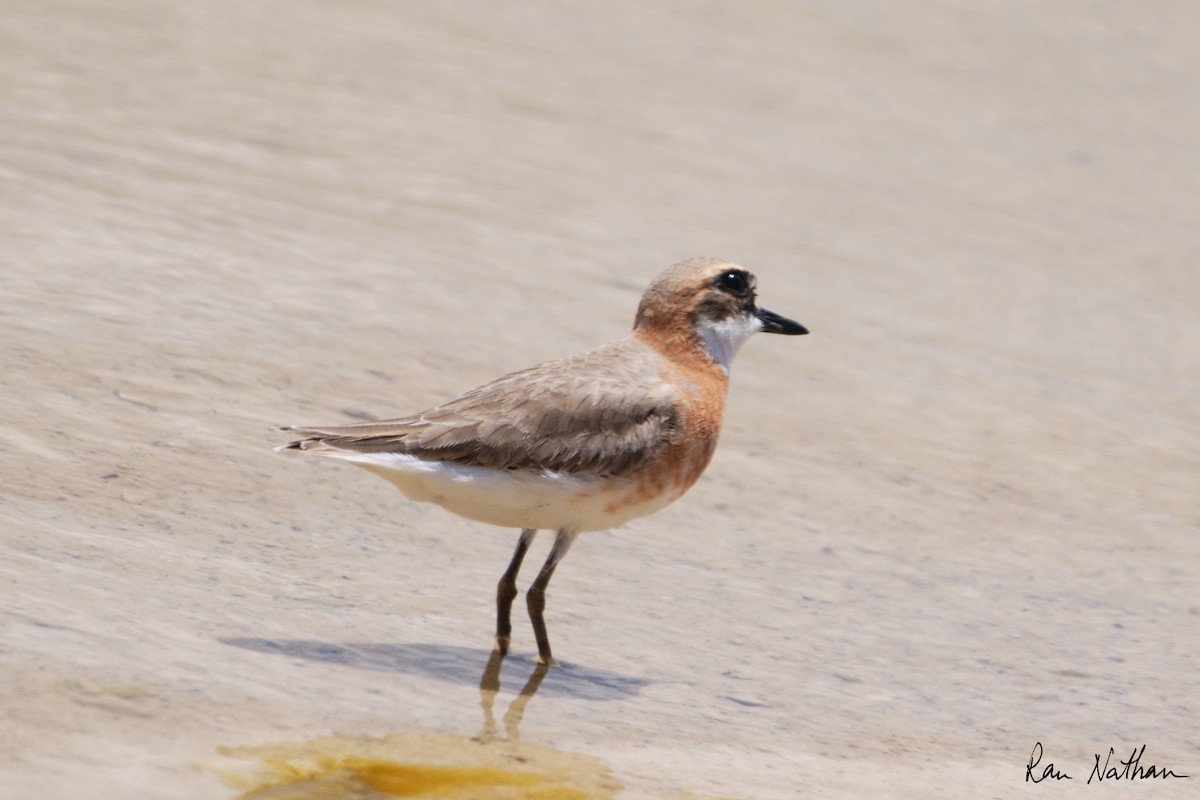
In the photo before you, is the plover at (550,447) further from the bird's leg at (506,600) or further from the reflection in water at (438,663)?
the reflection in water at (438,663)

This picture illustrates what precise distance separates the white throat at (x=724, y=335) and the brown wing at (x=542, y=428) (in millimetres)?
524

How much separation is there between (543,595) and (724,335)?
151 centimetres

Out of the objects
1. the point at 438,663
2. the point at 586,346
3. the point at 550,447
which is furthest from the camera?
the point at 586,346

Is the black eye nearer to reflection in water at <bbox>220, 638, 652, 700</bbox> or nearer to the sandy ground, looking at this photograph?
the sandy ground

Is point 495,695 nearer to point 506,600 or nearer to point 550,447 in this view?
point 506,600

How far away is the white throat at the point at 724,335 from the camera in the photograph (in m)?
7.41

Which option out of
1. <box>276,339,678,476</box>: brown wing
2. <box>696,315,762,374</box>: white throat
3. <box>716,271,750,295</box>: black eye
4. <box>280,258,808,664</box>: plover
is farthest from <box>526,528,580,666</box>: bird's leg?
<box>716,271,750,295</box>: black eye

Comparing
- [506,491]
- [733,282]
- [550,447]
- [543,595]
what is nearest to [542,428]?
[550,447]

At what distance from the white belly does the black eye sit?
1.29 m

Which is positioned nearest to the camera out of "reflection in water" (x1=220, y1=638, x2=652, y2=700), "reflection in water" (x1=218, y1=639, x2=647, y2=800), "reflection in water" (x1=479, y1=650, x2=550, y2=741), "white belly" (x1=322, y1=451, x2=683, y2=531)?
"reflection in water" (x1=218, y1=639, x2=647, y2=800)

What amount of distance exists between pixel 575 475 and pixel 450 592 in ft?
3.29

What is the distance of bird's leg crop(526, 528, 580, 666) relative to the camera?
6.68m

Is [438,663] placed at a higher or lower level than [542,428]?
lower

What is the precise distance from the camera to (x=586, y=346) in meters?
10.9
